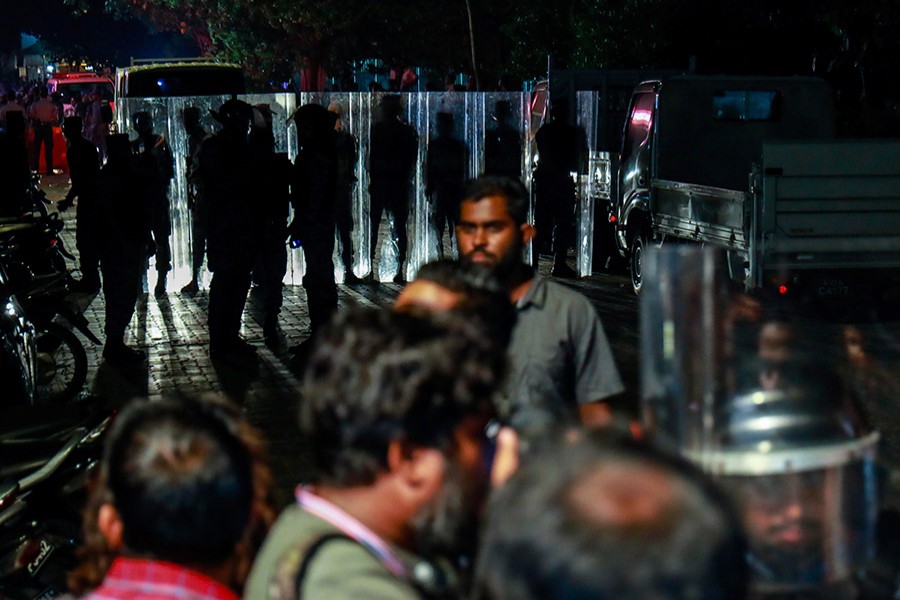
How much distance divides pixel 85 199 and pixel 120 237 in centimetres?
66

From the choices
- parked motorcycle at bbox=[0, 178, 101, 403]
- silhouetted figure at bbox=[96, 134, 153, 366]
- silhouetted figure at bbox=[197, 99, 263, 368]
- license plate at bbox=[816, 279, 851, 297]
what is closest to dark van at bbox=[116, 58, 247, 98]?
silhouetted figure at bbox=[96, 134, 153, 366]

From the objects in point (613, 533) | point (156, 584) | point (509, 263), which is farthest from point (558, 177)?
point (613, 533)

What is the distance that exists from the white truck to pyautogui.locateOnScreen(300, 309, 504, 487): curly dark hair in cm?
777

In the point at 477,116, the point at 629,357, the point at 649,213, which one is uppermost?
the point at 477,116

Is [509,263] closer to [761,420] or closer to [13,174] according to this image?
[761,420]

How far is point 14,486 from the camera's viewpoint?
4.66 meters

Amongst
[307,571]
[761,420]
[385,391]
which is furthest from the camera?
[761,420]

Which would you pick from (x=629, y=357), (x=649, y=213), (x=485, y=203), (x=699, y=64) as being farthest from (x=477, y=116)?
(x=485, y=203)

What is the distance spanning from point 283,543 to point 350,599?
0.24 meters

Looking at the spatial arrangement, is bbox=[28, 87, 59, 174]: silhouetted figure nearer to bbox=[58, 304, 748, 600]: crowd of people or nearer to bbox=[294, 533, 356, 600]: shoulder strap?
bbox=[58, 304, 748, 600]: crowd of people

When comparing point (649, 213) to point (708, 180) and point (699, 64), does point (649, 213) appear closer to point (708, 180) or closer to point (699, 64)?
point (708, 180)

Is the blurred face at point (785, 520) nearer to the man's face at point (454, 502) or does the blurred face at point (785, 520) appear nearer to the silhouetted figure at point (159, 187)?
the man's face at point (454, 502)

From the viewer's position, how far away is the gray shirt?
13.6 ft

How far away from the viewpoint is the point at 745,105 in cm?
1459
